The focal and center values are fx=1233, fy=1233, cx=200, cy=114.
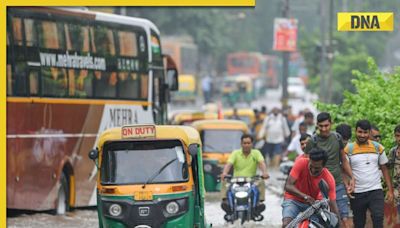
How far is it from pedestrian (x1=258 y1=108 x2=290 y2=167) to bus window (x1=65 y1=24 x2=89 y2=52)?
37.9 ft

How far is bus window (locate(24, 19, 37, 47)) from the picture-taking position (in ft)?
64.5

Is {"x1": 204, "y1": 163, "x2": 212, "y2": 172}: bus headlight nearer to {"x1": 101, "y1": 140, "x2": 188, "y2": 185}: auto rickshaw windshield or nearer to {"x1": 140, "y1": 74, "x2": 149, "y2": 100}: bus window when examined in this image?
{"x1": 140, "y1": 74, "x2": 149, "y2": 100}: bus window

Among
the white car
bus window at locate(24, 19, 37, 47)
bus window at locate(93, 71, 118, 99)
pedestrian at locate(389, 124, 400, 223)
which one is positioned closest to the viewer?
pedestrian at locate(389, 124, 400, 223)

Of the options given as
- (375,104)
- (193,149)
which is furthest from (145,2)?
(375,104)

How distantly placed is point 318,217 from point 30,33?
9.12 metres

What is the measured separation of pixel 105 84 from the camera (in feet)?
74.4

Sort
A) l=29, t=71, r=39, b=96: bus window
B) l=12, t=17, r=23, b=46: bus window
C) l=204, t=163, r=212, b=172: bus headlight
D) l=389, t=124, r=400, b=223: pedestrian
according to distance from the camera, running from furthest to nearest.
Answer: l=204, t=163, r=212, b=172: bus headlight → l=29, t=71, r=39, b=96: bus window → l=12, t=17, r=23, b=46: bus window → l=389, t=124, r=400, b=223: pedestrian

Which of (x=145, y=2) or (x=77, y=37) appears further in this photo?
(x=77, y=37)

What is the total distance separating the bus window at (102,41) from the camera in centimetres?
2220

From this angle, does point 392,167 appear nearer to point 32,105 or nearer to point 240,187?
point 240,187

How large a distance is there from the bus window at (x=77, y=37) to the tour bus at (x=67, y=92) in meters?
0.02

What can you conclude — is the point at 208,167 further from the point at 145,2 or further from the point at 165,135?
the point at 165,135

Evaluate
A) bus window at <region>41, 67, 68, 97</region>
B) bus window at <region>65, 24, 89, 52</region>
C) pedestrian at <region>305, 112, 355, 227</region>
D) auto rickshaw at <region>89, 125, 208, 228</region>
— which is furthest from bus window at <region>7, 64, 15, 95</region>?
pedestrian at <region>305, 112, 355, 227</region>

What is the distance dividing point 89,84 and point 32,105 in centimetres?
242
